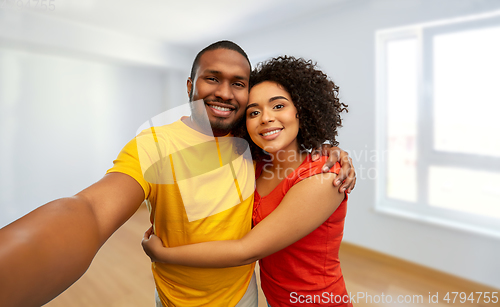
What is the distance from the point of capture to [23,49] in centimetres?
318

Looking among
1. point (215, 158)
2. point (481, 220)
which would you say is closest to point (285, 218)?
point (215, 158)

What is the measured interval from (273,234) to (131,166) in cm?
48

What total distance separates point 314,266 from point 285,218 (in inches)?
11.7

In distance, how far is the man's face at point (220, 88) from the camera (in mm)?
1005

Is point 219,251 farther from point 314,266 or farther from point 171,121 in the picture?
point 171,121

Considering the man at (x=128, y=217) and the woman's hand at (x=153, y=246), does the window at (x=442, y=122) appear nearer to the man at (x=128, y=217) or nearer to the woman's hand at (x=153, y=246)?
the man at (x=128, y=217)

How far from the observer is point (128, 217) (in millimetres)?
711

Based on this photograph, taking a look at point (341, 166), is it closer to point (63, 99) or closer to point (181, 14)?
point (181, 14)

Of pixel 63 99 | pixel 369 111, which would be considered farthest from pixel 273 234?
Answer: pixel 63 99

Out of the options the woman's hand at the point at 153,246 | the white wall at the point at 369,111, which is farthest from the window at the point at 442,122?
the woman's hand at the point at 153,246

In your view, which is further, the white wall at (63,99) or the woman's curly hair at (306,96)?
the white wall at (63,99)

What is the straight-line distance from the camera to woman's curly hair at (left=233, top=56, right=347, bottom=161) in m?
1.08

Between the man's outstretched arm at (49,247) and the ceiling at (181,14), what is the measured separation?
2.78m

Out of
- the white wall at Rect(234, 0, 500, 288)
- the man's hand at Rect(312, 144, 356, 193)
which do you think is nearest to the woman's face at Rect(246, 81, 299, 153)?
the man's hand at Rect(312, 144, 356, 193)
